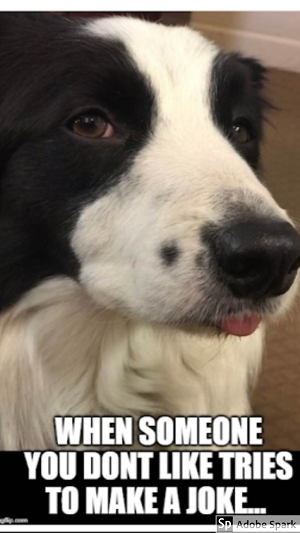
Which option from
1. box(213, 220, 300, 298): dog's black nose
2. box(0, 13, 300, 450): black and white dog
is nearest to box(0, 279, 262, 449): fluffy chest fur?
box(0, 13, 300, 450): black and white dog

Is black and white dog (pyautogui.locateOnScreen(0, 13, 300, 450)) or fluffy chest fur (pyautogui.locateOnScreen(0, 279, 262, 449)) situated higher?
black and white dog (pyautogui.locateOnScreen(0, 13, 300, 450))

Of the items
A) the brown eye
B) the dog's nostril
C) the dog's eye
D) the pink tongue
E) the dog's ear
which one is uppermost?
the dog's ear

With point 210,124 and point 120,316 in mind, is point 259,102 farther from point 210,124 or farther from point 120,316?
point 120,316

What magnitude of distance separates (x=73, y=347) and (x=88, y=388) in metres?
0.08

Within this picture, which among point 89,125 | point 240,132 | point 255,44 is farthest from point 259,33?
point 89,125

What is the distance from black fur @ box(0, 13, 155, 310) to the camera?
1.00 m

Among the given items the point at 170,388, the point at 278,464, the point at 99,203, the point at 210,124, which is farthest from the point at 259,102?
the point at 278,464

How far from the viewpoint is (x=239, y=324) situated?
3.06 feet

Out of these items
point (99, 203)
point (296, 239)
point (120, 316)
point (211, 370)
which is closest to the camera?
point (296, 239)

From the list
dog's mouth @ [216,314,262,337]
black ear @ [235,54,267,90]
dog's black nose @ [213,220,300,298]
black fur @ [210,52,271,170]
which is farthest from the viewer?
black ear @ [235,54,267,90]

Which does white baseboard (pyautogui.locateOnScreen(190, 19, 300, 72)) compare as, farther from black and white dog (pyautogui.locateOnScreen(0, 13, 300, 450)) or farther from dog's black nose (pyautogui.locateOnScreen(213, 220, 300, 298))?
dog's black nose (pyautogui.locateOnScreen(213, 220, 300, 298))

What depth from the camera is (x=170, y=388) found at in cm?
114

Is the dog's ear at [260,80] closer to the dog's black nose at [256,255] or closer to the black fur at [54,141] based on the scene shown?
the black fur at [54,141]

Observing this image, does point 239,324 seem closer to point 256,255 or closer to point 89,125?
point 256,255
